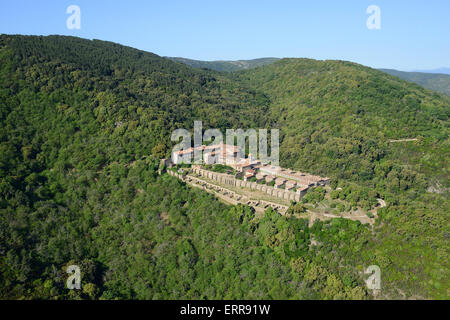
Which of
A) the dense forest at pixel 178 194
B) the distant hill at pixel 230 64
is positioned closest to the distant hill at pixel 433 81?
the distant hill at pixel 230 64

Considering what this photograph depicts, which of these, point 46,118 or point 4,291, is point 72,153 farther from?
point 4,291

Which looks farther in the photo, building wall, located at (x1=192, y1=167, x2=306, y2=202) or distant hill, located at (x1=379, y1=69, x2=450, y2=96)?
distant hill, located at (x1=379, y1=69, x2=450, y2=96)

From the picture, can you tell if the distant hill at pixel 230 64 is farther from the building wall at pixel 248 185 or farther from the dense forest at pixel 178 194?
the building wall at pixel 248 185

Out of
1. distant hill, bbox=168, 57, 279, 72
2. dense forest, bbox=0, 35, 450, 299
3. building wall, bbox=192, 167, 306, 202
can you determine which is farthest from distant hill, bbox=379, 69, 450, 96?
building wall, bbox=192, 167, 306, 202

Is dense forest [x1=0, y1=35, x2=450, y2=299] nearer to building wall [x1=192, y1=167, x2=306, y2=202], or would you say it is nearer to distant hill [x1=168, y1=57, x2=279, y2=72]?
building wall [x1=192, y1=167, x2=306, y2=202]

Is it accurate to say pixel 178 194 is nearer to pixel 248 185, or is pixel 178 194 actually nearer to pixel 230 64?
pixel 248 185

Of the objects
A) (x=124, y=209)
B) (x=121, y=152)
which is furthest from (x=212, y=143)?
(x=124, y=209)

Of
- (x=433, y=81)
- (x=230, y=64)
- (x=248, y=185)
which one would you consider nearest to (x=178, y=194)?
(x=248, y=185)

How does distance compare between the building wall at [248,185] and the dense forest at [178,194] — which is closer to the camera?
the dense forest at [178,194]
